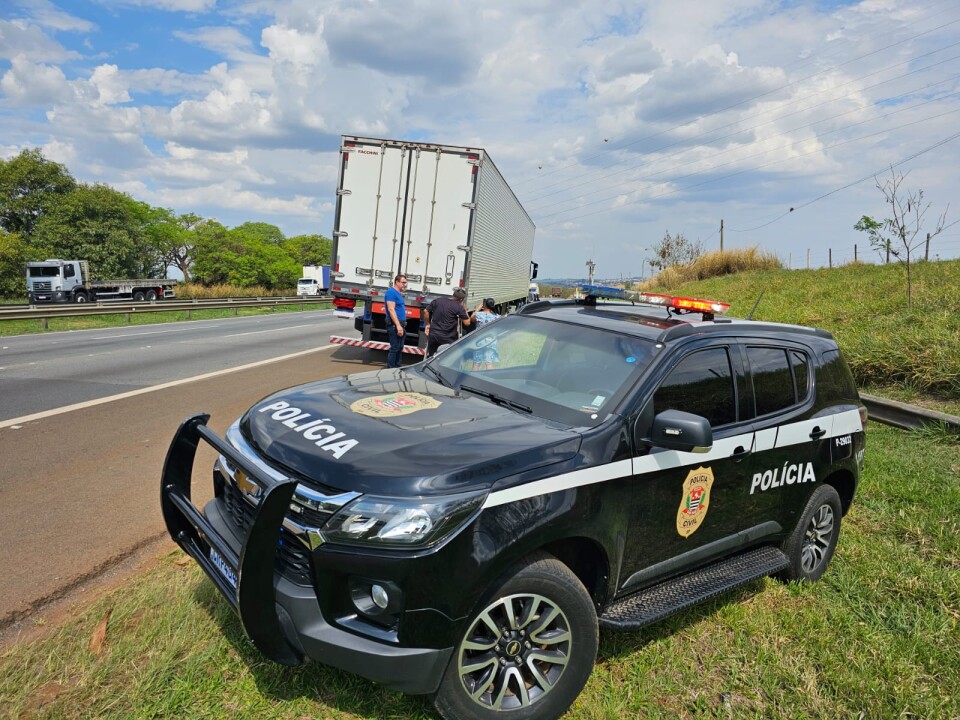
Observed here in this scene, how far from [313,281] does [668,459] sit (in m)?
58.5

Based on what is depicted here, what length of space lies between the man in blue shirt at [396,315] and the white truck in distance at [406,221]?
38.3 inches

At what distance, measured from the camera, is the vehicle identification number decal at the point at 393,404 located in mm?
3096

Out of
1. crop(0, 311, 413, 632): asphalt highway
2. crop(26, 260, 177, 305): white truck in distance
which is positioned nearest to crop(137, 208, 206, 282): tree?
crop(26, 260, 177, 305): white truck in distance

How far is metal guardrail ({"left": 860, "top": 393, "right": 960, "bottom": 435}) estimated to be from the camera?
7.07 metres

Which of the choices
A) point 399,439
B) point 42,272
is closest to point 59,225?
point 42,272

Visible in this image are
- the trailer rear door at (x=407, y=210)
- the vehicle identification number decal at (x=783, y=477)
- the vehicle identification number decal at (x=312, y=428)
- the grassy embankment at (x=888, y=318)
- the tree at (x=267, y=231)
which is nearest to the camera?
the vehicle identification number decal at (x=312, y=428)

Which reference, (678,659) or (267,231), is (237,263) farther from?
(678,659)

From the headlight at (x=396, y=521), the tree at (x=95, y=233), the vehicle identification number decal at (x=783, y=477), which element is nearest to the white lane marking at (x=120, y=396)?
the headlight at (x=396, y=521)

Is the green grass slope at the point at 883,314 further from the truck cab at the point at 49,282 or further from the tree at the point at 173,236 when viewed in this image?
the tree at the point at 173,236

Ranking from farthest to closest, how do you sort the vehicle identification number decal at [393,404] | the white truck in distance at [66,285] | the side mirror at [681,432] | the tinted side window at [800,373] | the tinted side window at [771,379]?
1. the white truck in distance at [66,285]
2. the tinted side window at [800,373]
3. the tinted side window at [771,379]
4. the vehicle identification number decal at [393,404]
5. the side mirror at [681,432]

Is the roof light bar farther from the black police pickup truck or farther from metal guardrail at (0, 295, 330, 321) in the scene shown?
metal guardrail at (0, 295, 330, 321)

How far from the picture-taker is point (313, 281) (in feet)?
193

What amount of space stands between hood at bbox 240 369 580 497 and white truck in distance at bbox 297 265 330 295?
54.1 m

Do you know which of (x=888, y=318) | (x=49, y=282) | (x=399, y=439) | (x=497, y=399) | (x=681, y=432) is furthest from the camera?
(x=49, y=282)
